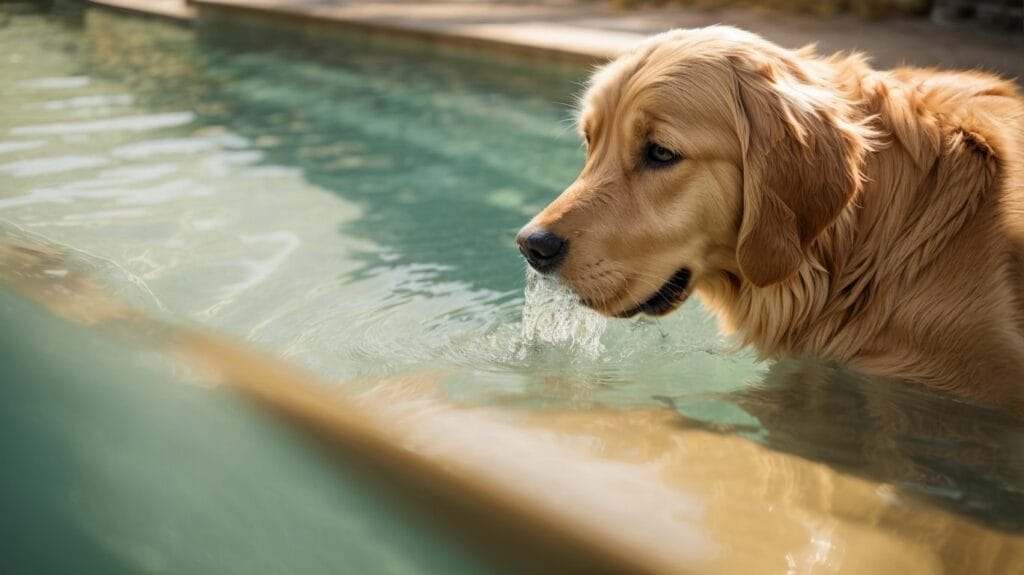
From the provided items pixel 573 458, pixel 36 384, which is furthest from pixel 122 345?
pixel 573 458

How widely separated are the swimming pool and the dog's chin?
294mm

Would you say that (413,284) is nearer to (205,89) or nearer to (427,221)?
(427,221)

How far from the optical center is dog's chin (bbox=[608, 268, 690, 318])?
11.7 feet

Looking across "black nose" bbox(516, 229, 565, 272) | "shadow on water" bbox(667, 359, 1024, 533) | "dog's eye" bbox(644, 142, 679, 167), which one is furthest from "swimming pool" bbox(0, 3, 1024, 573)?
"dog's eye" bbox(644, 142, 679, 167)

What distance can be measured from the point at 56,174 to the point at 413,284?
101 inches

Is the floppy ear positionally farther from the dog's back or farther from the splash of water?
the splash of water

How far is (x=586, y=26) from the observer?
10.2 metres

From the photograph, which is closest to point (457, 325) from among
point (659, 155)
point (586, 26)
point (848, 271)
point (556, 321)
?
point (556, 321)

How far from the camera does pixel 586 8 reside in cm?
1191

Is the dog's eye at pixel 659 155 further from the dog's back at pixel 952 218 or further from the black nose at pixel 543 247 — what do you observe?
the dog's back at pixel 952 218

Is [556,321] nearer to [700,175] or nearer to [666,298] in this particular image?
[666,298]

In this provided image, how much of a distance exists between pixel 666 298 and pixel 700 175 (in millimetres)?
453

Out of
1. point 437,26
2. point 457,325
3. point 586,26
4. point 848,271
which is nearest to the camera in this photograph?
point 848,271

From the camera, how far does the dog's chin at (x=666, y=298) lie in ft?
11.7
